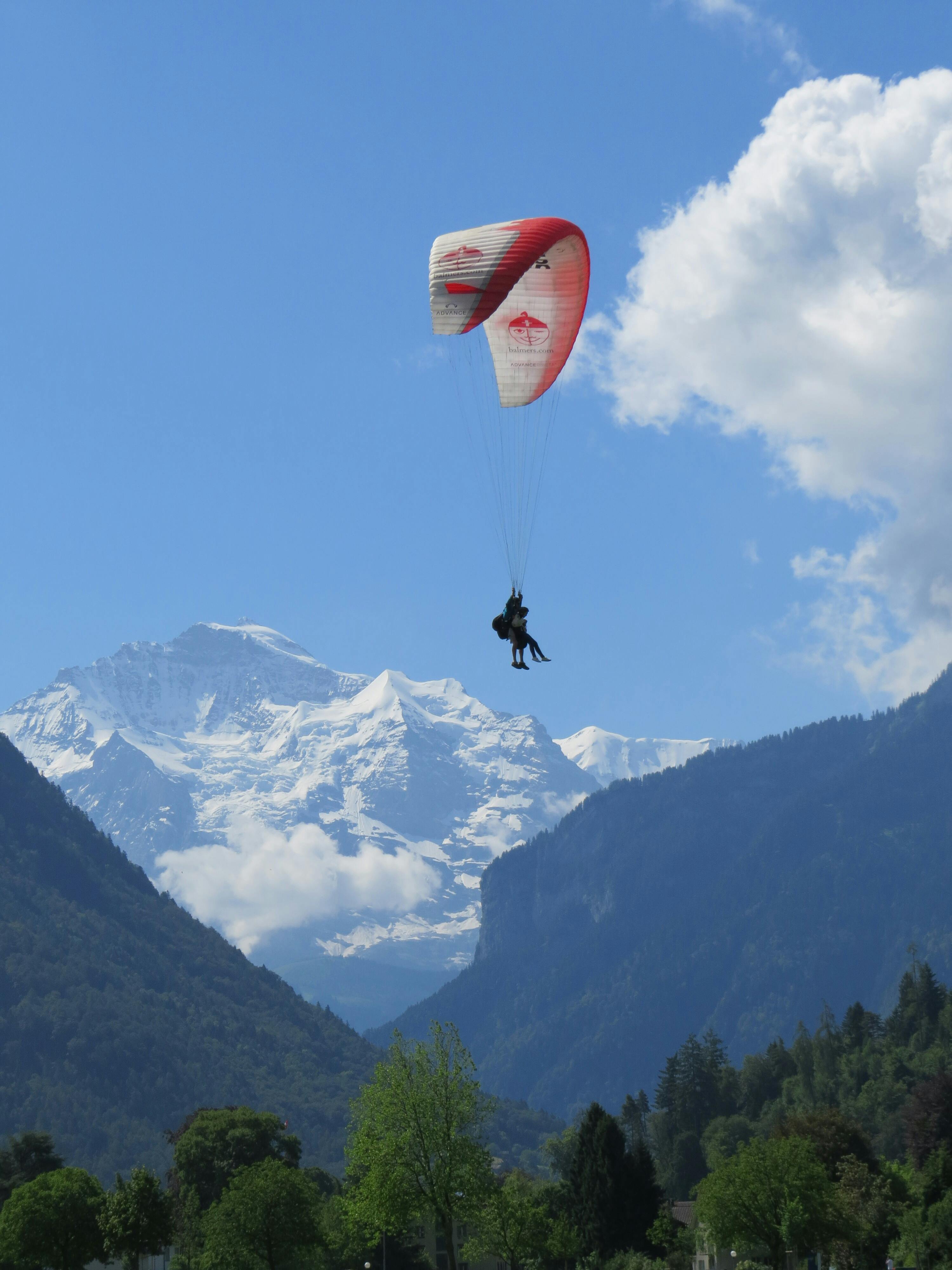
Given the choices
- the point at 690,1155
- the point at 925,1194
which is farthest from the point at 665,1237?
the point at 690,1155

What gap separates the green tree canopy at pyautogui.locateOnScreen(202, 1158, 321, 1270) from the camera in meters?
75.8

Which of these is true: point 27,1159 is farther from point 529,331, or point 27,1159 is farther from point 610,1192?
point 529,331

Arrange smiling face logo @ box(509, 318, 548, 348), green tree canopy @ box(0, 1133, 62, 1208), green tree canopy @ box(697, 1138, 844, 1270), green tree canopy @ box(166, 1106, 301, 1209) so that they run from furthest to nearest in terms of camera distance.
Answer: green tree canopy @ box(166, 1106, 301, 1209)
green tree canopy @ box(0, 1133, 62, 1208)
green tree canopy @ box(697, 1138, 844, 1270)
smiling face logo @ box(509, 318, 548, 348)

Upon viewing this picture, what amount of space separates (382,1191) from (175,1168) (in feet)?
257

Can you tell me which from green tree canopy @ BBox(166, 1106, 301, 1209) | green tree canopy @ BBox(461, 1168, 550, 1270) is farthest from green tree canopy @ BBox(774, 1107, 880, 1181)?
green tree canopy @ BBox(461, 1168, 550, 1270)

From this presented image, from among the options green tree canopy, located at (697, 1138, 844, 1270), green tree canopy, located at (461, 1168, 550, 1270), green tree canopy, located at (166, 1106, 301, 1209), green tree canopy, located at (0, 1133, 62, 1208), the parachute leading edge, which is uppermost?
the parachute leading edge

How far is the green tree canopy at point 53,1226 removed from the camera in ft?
257

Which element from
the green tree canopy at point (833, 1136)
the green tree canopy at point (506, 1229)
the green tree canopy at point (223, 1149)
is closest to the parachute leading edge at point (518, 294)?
the green tree canopy at point (506, 1229)

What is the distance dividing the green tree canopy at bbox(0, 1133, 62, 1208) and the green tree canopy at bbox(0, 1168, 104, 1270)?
3759 centimetres

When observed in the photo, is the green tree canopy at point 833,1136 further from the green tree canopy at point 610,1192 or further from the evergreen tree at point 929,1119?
the green tree canopy at point 610,1192

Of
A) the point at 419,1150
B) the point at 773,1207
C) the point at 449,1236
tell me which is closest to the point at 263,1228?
the point at 419,1150

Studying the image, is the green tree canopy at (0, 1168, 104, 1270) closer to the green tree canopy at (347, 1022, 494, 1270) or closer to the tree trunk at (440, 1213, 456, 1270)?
the green tree canopy at (347, 1022, 494, 1270)

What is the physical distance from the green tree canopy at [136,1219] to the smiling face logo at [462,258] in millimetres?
53475

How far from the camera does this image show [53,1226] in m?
78.9
